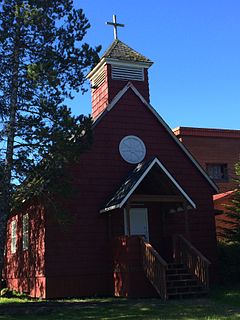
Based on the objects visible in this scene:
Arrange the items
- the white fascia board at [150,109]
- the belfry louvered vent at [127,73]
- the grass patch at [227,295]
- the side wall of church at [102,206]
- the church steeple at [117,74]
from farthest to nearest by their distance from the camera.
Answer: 1. the belfry louvered vent at [127,73]
2. the church steeple at [117,74]
3. the white fascia board at [150,109]
4. the side wall of church at [102,206]
5. the grass patch at [227,295]

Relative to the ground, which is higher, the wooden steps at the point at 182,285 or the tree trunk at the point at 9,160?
the tree trunk at the point at 9,160

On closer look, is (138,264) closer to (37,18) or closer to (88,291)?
(88,291)

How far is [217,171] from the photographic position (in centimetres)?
3694

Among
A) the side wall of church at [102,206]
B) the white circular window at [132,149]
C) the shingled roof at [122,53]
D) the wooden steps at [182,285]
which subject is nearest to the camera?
the wooden steps at [182,285]

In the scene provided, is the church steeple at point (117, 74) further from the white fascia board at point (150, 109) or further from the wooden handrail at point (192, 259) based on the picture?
the wooden handrail at point (192, 259)

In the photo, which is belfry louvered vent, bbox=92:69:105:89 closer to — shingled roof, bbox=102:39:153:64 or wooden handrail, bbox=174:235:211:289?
shingled roof, bbox=102:39:153:64

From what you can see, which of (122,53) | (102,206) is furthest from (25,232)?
(122,53)

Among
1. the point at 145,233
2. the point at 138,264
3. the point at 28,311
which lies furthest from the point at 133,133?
the point at 28,311

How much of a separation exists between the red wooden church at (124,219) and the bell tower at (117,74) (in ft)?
0.15

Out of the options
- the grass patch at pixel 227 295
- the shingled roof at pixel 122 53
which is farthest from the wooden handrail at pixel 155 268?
the shingled roof at pixel 122 53

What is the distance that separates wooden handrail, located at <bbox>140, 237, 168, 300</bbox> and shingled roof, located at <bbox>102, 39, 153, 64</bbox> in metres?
9.49

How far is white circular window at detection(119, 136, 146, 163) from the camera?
19.3m

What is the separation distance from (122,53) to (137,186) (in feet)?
27.7

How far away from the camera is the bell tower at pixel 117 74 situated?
2159 centimetres
